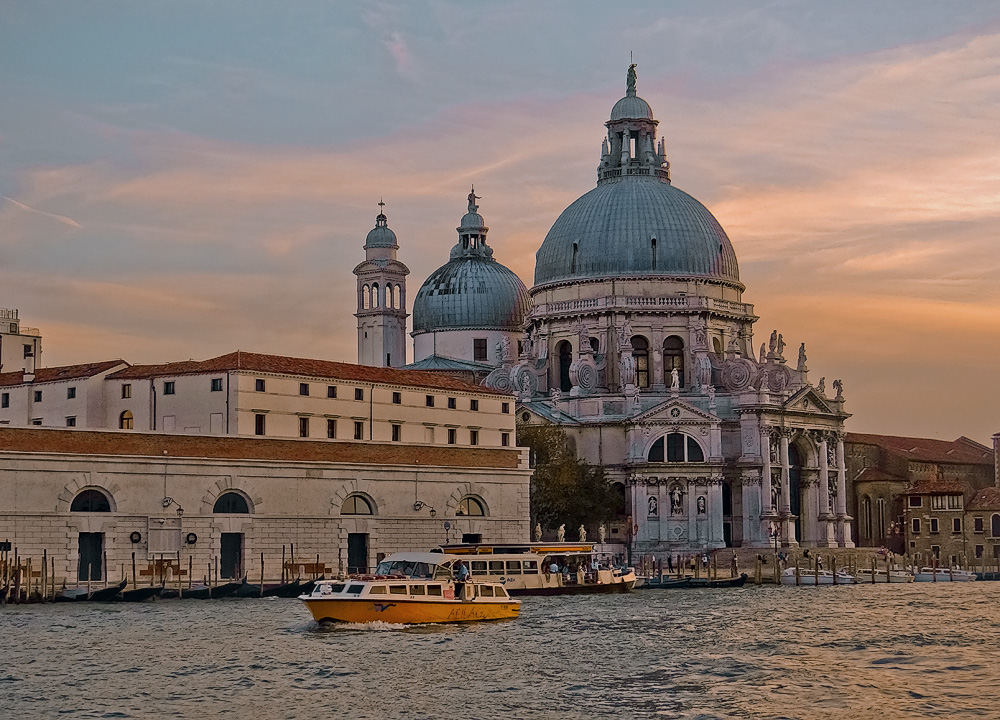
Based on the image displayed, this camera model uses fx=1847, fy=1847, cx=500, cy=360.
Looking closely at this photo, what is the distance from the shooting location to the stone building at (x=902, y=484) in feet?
323

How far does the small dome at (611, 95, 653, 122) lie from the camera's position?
99.7 meters

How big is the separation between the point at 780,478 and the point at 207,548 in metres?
38.2

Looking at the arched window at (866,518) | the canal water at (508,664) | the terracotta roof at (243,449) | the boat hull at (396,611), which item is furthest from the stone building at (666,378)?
the boat hull at (396,611)

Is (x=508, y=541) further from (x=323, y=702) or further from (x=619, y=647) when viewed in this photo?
(x=323, y=702)

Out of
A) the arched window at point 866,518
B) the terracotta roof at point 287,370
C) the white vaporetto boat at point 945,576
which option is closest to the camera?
the terracotta roof at point 287,370

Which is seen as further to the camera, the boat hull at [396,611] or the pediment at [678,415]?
the pediment at [678,415]

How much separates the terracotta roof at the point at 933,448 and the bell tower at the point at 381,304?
2798cm

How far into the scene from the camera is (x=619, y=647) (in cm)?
4453

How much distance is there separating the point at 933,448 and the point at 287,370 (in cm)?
5750

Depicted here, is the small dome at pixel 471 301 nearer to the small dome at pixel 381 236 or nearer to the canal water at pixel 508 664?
the small dome at pixel 381 236

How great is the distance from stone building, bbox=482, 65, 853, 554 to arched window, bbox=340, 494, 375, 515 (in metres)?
24.0

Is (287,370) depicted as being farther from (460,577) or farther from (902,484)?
(902,484)

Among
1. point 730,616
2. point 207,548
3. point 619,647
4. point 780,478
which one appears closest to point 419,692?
point 619,647

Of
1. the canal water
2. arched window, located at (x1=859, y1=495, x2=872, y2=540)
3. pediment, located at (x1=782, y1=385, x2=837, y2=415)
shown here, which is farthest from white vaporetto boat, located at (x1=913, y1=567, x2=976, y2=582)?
the canal water
